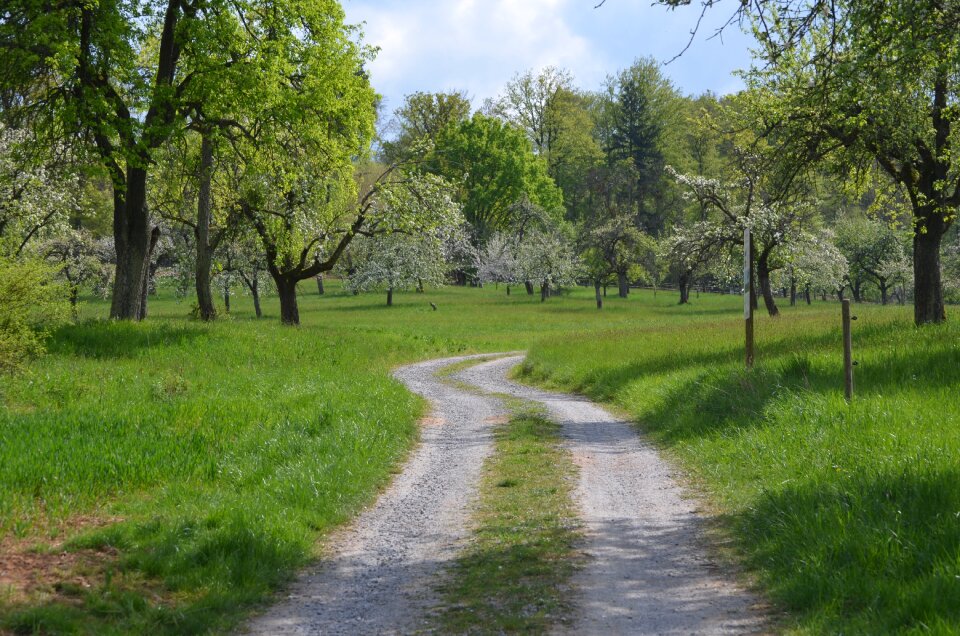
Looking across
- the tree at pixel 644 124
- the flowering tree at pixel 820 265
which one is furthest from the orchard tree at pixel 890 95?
the tree at pixel 644 124

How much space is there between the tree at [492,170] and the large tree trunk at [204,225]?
47949 millimetres

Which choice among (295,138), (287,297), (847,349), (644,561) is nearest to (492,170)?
(287,297)

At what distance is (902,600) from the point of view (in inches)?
210

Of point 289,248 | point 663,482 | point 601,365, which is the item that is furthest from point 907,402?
point 289,248

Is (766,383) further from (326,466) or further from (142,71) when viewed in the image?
(142,71)

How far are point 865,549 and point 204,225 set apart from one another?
79.1 feet

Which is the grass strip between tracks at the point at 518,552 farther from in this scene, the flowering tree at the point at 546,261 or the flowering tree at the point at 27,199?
the flowering tree at the point at 546,261

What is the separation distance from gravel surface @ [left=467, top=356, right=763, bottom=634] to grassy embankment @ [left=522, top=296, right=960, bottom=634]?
0.39m

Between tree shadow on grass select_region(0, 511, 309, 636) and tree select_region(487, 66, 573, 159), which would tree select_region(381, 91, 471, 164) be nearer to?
tree select_region(487, 66, 573, 159)

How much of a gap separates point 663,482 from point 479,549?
3.70 m

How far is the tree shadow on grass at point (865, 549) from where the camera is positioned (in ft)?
17.3

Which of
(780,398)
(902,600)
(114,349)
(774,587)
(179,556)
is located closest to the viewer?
(902,600)

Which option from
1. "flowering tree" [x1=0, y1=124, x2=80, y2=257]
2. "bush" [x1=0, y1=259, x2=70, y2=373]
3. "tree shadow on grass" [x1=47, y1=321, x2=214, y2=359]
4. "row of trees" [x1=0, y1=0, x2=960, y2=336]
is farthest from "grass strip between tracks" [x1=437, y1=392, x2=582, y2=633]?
"flowering tree" [x1=0, y1=124, x2=80, y2=257]

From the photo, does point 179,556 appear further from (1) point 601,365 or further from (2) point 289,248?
(2) point 289,248
